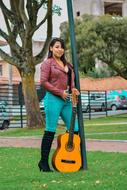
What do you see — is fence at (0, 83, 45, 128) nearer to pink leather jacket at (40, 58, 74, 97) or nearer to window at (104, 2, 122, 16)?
pink leather jacket at (40, 58, 74, 97)

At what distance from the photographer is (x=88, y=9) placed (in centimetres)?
6706

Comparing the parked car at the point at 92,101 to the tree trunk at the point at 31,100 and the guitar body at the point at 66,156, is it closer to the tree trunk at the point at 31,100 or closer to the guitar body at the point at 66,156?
the tree trunk at the point at 31,100

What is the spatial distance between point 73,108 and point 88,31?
93.6ft

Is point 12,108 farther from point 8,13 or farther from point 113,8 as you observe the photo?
point 113,8

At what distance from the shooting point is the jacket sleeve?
8391mm

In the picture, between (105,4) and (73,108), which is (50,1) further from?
(105,4)

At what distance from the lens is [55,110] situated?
27.8 feet

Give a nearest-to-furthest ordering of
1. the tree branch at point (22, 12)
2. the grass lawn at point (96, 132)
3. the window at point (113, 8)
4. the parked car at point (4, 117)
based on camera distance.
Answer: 1. the grass lawn at point (96, 132)
2. the tree branch at point (22, 12)
3. the parked car at point (4, 117)
4. the window at point (113, 8)

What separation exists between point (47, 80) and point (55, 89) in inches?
8.0

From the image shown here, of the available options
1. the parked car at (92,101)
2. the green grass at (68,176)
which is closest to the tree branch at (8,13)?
the green grass at (68,176)

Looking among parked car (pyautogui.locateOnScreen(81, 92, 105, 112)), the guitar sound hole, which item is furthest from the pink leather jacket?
parked car (pyautogui.locateOnScreen(81, 92, 105, 112))

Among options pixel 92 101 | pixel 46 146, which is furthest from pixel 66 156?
pixel 92 101

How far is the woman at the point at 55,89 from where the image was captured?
845 centimetres

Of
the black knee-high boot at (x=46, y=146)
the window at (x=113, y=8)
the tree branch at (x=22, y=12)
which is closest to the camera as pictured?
the black knee-high boot at (x=46, y=146)
